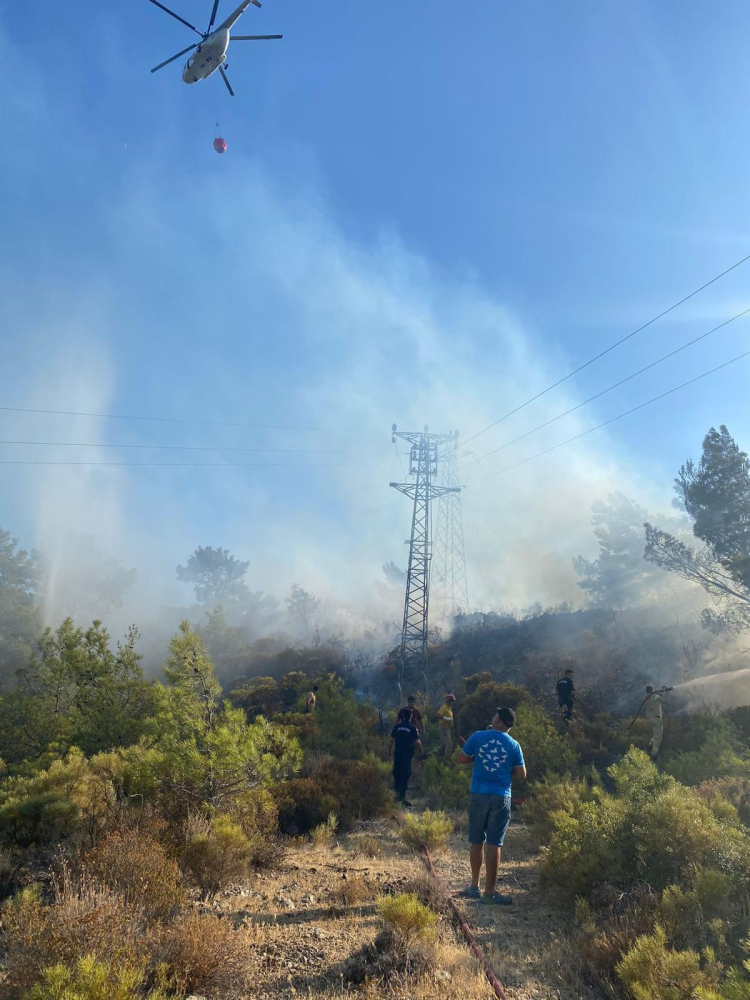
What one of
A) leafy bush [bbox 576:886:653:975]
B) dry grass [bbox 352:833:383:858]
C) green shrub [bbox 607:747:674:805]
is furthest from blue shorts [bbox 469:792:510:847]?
dry grass [bbox 352:833:383:858]

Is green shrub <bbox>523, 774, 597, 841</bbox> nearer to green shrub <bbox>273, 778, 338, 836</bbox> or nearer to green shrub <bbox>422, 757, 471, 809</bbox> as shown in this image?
green shrub <bbox>422, 757, 471, 809</bbox>

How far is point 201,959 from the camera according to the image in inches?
133

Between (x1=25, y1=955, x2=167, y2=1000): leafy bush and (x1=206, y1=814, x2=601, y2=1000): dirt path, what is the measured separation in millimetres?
1081

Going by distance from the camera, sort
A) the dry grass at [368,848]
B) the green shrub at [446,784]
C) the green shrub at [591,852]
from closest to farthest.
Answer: the green shrub at [591,852] < the dry grass at [368,848] < the green shrub at [446,784]

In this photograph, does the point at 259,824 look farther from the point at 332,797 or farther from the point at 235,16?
the point at 235,16

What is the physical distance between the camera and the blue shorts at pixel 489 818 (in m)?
5.43

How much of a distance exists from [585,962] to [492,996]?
37.5 inches

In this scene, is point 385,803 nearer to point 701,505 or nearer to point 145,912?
point 145,912

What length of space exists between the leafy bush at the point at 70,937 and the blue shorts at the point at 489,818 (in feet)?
10.9

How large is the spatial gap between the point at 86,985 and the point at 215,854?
262 centimetres

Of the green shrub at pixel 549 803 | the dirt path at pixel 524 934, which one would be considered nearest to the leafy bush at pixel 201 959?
the dirt path at pixel 524 934

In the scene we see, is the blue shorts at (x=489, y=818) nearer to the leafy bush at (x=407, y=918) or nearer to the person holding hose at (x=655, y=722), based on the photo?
the leafy bush at (x=407, y=918)

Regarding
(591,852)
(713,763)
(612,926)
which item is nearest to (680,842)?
(591,852)

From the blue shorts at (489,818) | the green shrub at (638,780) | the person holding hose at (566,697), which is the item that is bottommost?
the blue shorts at (489,818)
